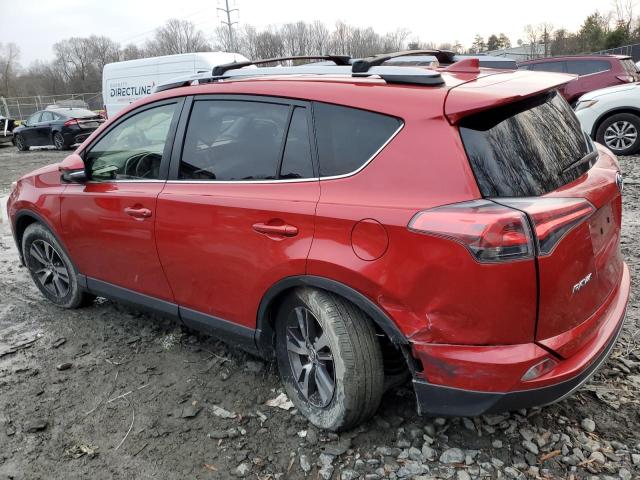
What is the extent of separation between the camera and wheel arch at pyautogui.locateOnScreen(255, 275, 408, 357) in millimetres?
2184

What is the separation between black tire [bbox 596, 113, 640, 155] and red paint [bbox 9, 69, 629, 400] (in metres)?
6.98

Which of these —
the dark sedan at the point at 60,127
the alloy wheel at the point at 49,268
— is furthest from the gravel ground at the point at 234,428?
the dark sedan at the point at 60,127

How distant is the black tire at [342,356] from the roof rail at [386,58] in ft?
3.75

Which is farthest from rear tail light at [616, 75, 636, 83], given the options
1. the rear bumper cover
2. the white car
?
the rear bumper cover

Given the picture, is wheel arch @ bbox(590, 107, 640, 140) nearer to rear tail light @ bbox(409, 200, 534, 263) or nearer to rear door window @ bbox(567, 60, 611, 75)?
rear door window @ bbox(567, 60, 611, 75)

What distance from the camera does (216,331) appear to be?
3008 mm

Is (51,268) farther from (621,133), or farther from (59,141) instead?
(59,141)

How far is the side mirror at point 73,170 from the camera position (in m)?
3.61

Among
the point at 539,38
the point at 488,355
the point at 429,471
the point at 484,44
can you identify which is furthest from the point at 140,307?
the point at 484,44

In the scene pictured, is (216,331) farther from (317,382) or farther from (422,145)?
(422,145)

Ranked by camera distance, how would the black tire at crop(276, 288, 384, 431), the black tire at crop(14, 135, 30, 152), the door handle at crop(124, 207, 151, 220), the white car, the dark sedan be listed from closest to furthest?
the black tire at crop(276, 288, 384, 431) → the door handle at crop(124, 207, 151, 220) → the white car → the dark sedan → the black tire at crop(14, 135, 30, 152)

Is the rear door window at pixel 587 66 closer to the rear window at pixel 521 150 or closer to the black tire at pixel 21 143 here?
the rear window at pixel 521 150

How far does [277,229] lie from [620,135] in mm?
8433

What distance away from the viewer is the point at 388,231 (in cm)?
210
